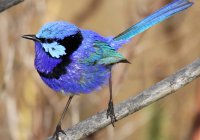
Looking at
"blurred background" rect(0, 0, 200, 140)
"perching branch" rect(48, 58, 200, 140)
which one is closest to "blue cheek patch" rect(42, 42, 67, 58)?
"perching branch" rect(48, 58, 200, 140)

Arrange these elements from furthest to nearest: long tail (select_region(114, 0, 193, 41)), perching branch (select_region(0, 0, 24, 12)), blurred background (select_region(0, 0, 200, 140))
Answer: blurred background (select_region(0, 0, 200, 140)), long tail (select_region(114, 0, 193, 41)), perching branch (select_region(0, 0, 24, 12))

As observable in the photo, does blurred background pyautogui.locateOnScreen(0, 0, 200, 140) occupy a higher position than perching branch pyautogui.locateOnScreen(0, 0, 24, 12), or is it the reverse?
perching branch pyautogui.locateOnScreen(0, 0, 24, 12)

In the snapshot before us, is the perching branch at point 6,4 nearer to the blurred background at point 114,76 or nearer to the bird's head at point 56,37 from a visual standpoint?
the bird's head at point 56,37

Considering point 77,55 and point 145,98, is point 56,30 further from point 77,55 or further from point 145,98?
point 145,98

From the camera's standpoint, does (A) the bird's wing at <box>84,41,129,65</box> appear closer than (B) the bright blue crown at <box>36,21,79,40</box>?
No

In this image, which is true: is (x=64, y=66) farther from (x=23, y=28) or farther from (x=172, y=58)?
(x=172, y=58)

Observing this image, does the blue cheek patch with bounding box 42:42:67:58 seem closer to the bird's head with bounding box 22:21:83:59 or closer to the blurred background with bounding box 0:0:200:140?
the bird's head with bounding box 22:21:83:59
